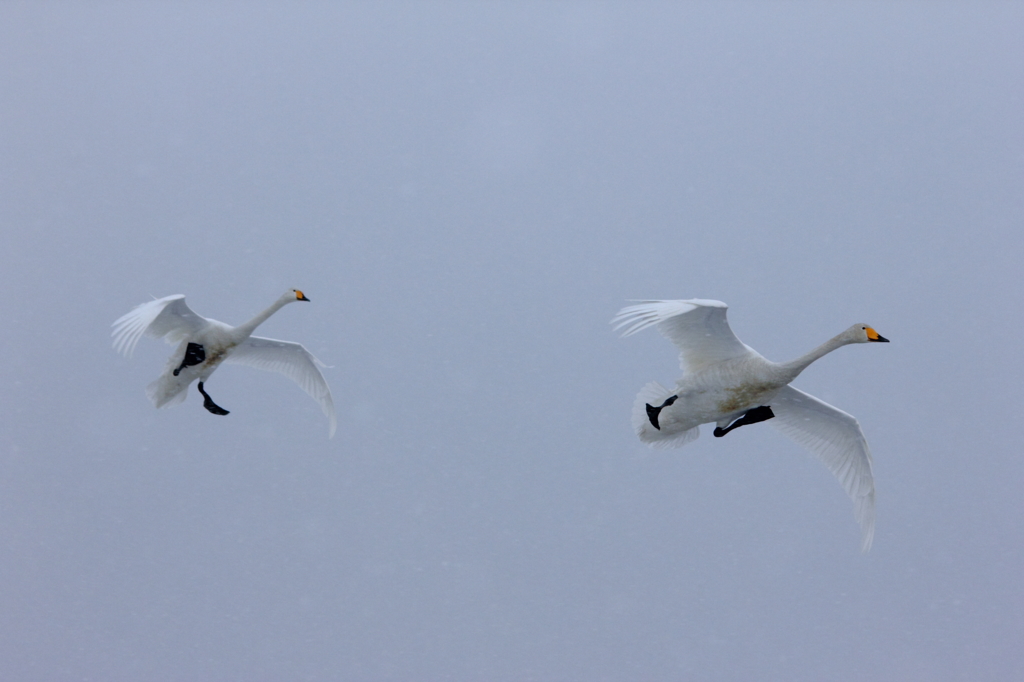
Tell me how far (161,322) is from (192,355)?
20.0 inches

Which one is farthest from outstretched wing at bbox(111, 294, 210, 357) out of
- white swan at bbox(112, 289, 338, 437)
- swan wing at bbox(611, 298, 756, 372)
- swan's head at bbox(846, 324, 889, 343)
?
swan's head at bbox(846, 324, 889, 343)

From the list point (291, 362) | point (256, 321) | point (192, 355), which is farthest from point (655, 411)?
point (192, 355)

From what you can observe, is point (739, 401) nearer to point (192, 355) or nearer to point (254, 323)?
point (254, 323)

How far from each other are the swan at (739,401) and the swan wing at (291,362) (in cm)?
447

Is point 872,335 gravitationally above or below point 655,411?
above

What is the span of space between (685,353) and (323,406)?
5.23 m

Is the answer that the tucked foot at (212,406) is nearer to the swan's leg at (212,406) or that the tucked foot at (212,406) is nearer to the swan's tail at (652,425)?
the swan's leg at (212,406)

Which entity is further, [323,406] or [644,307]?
[323,406]

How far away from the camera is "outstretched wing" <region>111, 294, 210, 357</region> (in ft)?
38.4

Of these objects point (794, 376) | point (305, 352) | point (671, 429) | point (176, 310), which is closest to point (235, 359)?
point (305, 352)

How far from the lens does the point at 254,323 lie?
13.7 metres

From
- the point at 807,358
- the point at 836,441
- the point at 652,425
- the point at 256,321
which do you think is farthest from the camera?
the point at 256,321

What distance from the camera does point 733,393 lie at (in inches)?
484

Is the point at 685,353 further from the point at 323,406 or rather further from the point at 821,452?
the point at 323,406
